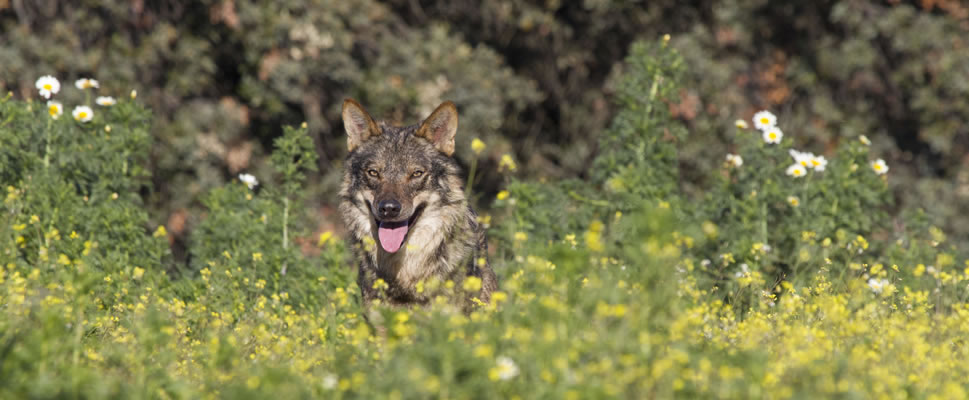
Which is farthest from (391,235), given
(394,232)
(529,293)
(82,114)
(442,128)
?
(82,114)

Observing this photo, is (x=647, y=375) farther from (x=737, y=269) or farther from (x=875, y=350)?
(x=737, y=269)

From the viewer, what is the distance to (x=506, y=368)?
3.71m

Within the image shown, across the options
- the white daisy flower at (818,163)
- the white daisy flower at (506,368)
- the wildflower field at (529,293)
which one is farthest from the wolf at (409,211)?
the white daisy flower at (818,163)

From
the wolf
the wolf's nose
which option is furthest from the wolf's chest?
the wolf's nose

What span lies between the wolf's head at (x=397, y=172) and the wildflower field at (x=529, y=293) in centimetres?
46

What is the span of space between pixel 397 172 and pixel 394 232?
396 mm

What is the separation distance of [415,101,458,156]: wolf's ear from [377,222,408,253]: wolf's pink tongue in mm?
697

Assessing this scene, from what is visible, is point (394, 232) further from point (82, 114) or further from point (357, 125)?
point (82, 114)

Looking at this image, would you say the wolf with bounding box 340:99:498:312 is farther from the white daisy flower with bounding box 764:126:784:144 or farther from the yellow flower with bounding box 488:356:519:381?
the white daisy flower with bounding box 764:126:784:144

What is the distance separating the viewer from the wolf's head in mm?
6258

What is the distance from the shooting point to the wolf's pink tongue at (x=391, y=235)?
6.23 metres

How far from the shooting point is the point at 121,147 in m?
7.90

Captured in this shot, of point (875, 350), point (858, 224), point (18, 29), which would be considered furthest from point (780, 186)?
point (18, 29)

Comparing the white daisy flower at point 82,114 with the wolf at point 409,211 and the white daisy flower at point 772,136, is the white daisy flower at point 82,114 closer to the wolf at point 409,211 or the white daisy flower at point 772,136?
the wolf at point 409,211
